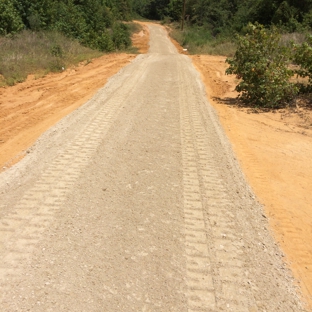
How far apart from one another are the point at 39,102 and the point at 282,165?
722 cm

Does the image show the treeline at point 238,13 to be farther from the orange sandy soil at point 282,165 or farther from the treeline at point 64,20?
the orange sandy soil at point 282,165

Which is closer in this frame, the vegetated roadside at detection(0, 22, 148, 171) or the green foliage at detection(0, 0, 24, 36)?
the vegetated roadside at detection(0, 22, 148, 171)

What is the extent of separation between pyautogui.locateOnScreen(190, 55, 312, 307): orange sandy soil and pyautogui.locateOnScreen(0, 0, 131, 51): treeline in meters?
12.3

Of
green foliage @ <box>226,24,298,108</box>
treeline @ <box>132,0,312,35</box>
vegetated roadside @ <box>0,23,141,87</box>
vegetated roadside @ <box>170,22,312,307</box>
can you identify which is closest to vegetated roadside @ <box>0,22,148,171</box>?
vegetated roadside @ <box>0,23,141,87</box>

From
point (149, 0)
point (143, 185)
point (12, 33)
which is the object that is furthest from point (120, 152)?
point (149, 0)

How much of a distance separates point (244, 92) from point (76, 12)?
18.7 m

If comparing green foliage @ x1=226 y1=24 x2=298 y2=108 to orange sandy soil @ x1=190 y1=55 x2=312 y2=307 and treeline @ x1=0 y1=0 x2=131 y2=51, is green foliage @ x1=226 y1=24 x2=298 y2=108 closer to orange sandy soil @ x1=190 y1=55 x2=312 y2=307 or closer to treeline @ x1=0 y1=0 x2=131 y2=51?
orange sandy soil @ x1=190 y1=55 x2=312 y2=307

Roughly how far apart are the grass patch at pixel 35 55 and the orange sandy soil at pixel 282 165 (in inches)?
303

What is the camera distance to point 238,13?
31.6 m

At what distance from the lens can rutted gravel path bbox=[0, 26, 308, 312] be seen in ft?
10.6

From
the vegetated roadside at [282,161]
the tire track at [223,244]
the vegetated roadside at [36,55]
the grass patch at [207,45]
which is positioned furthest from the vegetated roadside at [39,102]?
the grass patch at [207,45]

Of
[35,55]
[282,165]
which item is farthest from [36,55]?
[282,165]

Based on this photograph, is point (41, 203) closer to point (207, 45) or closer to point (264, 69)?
point (264, 69)

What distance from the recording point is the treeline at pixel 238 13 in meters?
24.3
